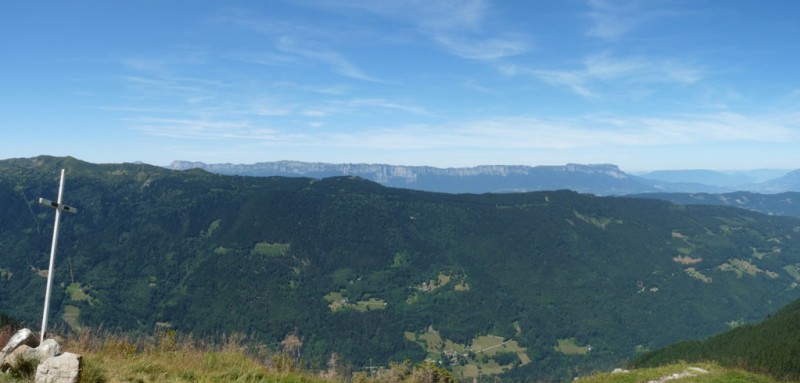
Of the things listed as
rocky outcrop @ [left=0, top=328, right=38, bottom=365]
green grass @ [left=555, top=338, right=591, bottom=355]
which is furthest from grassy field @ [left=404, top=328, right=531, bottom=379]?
rocky outcrop @ [left=0, top=328, right=38, bottom=365]

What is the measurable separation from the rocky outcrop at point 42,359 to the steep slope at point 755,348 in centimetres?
→ 6810

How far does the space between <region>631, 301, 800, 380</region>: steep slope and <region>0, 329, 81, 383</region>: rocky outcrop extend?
68100 mm

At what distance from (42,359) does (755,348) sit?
94.7 m

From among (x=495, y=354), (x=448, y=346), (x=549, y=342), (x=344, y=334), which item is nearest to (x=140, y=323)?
(x=344, y=334)

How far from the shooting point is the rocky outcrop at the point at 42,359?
9.37 meters

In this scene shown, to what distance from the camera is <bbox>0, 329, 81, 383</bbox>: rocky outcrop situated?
9367 mm

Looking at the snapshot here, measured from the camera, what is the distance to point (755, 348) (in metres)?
75.6

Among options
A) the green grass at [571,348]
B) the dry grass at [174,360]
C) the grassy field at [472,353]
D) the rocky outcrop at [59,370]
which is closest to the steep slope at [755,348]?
the dry grass at [174,360]

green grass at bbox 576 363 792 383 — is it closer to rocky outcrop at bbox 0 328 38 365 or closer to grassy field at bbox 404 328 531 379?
rocky outcrop at bbox 0 328 38 365

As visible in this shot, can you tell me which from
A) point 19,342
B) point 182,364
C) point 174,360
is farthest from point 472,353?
point 19,342

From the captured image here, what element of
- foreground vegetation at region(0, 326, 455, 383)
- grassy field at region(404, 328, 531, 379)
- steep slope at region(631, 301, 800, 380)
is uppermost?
foreground vegetation at region(0, 326, 455, 383)

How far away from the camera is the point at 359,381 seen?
1358cm

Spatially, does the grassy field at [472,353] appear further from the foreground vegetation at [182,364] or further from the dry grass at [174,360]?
the dry grass at [174,360]

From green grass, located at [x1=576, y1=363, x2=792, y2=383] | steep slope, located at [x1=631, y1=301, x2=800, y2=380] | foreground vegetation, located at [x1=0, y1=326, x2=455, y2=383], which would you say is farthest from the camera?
steep slope, located at [x1=631, y1=301, x2=800, y2=380]
